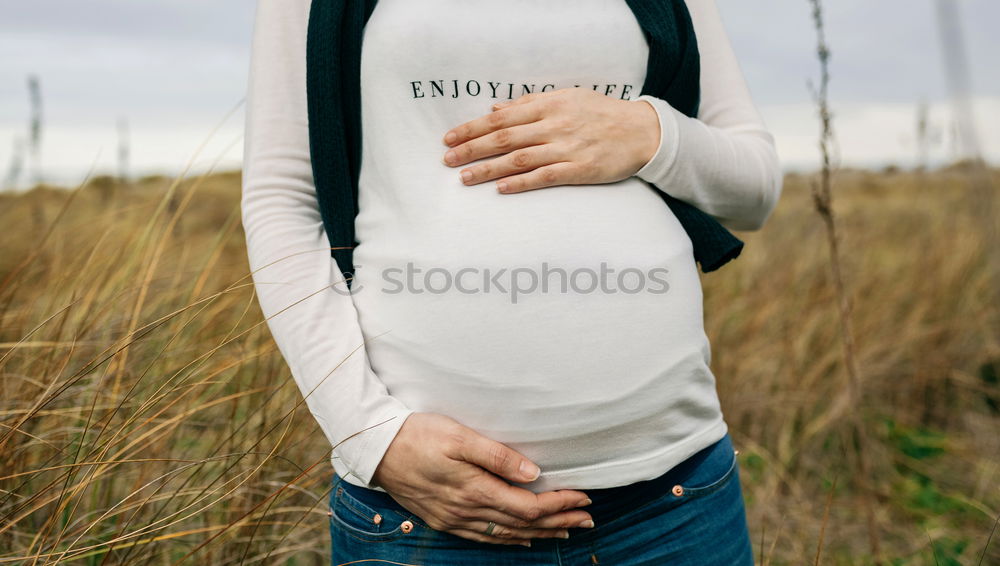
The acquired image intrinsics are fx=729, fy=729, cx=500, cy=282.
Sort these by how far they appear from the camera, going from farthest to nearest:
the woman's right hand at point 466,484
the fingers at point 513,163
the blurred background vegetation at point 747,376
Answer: the blurred background vegetation at point 747,376 → the fingers at point 513,163 → the woman's right hand at point 466,484

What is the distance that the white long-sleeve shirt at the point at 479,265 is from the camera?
3.38 feet

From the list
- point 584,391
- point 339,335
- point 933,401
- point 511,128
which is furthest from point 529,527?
point 933,401

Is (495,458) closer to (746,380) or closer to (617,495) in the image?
(617,495)

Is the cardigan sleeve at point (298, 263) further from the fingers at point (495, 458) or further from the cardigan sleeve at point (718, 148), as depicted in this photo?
the cardigan sleeve at point (718, 148)

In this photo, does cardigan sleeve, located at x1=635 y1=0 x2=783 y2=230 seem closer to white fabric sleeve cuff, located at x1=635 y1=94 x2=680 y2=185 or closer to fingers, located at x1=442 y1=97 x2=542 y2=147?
white fabric sleeve cuff, located at x1=635 y1=94 x2=680 y2=185

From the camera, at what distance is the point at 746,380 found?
3188 mm

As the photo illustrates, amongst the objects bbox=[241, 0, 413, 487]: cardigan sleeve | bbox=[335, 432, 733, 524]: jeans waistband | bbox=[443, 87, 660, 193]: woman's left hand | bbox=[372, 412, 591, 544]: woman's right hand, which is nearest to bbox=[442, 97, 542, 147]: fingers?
bbox=[443, 87, 660, 193]: woman's left hand

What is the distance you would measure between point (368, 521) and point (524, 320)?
1.24 ft

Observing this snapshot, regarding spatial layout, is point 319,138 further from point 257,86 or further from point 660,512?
point 660,512

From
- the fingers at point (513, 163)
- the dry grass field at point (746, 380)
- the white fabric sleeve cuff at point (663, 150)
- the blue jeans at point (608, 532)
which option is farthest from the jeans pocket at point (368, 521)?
the white fabric sleeve cuff at point (663, 150)

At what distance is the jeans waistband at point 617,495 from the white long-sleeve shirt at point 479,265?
0.10 ft

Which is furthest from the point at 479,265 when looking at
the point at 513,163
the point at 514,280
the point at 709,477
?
the point at 709,477

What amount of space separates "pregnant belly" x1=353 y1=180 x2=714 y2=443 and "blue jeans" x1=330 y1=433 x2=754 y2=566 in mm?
137

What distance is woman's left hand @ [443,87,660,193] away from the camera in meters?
1.09
